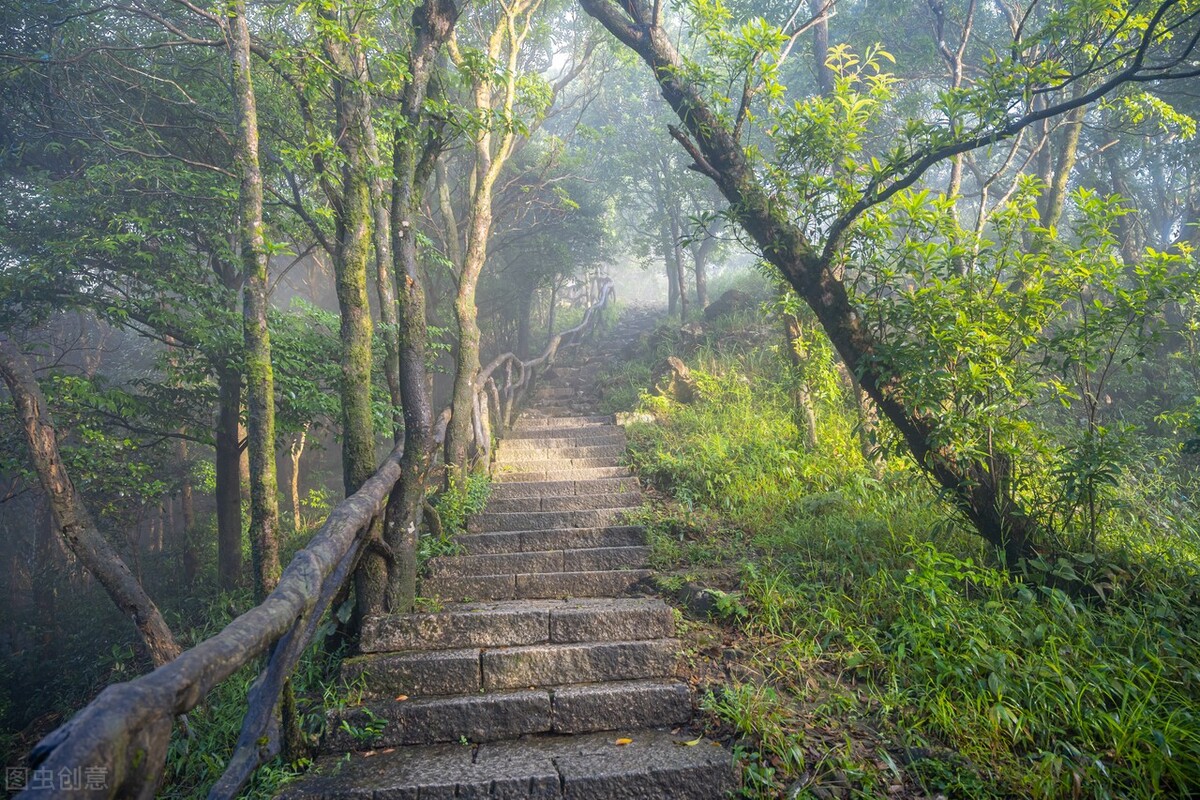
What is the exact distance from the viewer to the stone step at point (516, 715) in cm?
299

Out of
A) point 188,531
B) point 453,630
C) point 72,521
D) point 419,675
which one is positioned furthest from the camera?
point 188,531

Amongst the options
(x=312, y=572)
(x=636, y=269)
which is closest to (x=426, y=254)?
(x=312, y=572)

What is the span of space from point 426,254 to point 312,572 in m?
6.79

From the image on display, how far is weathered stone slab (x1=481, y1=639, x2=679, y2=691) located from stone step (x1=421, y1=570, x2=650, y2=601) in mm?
918

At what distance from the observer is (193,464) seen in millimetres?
10586

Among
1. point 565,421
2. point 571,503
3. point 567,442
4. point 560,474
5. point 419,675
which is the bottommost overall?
point 419,675

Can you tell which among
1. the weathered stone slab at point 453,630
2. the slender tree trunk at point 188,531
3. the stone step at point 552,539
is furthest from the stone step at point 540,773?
the slender tree trunk at point 188,531

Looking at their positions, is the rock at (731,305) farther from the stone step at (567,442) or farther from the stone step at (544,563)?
the stone step at (544,563)

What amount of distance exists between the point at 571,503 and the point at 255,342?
312 cm

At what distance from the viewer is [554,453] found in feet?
25.1

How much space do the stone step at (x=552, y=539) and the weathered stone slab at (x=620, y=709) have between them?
193cm

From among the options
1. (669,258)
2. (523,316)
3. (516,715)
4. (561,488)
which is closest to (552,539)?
(561,488)

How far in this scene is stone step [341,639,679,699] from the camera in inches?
128

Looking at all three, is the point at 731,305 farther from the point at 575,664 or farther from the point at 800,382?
the point at 575,664
